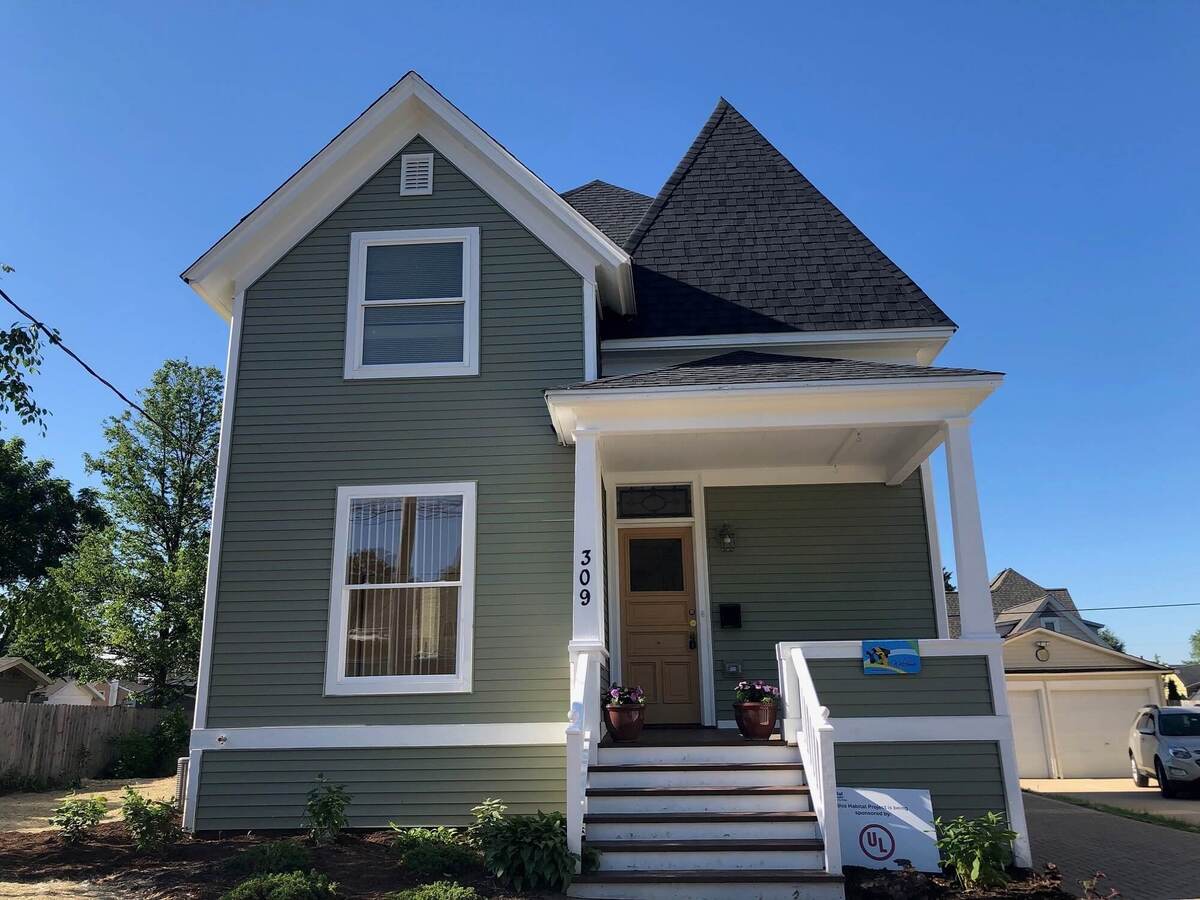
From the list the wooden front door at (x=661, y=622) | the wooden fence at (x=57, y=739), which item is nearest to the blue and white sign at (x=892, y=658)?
the wooden front door at (x=661, y=622)

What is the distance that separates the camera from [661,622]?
31.6ft

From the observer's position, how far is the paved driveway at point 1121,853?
23.3ft

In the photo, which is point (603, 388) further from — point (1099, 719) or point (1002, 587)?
point (1002, 587)

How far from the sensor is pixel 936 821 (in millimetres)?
6777

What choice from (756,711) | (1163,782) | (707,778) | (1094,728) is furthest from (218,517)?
(1094,728)

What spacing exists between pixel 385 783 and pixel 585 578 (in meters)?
2.59

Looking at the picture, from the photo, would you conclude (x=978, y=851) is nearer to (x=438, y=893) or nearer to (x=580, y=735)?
(x=580, y=735)

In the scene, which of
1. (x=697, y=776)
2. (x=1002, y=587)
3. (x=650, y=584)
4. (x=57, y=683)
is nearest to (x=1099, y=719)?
(x=1002, y=587)

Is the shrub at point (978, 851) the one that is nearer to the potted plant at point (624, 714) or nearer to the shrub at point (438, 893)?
the potted plant at point (624, 714)

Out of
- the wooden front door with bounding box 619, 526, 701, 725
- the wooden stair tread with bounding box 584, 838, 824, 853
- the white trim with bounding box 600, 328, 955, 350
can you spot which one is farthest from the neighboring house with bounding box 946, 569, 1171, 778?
the wooden stair tread with bounding box 584, 838, 824, 853

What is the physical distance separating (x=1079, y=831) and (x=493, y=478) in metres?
8.07

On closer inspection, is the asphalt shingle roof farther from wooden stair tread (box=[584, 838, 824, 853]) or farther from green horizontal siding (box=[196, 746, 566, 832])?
wooden stair tread (box=[584, 838, 824, 853])

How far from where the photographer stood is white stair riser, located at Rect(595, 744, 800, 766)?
716 cm

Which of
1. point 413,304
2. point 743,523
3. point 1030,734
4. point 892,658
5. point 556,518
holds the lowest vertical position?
point 1030,734
